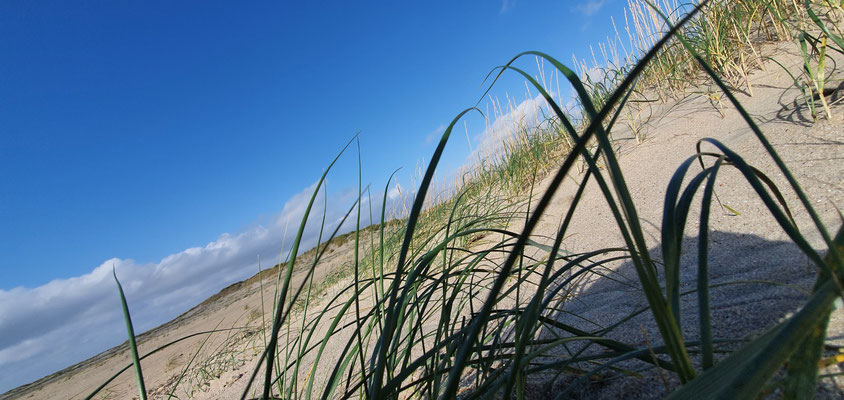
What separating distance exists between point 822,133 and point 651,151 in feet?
3.47

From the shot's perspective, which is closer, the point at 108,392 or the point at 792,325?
the point at 792,325

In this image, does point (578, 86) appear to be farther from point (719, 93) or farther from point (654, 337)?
point (719, 93)

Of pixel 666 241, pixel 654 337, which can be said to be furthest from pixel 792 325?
pixel 654 337

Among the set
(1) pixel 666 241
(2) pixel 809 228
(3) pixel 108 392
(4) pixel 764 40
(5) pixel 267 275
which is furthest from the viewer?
(5) pixel 267 275

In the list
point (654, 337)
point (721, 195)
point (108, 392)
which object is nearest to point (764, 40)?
point (721, 195)

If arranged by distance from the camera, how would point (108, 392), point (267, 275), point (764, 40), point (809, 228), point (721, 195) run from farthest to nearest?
point (267, 275) → point (108, 392) → point (764, 40) → point (721, 195) → point (809, 228)

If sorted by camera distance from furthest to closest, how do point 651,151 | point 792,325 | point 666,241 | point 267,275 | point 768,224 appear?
1. point 267,275
2. point 651,151
3. point 768,224
4. point 666,241
5. point 792,325

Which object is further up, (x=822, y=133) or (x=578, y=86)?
(x=578, y=86)

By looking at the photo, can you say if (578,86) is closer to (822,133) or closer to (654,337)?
(654,337)

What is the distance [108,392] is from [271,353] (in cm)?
502

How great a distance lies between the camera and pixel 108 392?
13.5 feet

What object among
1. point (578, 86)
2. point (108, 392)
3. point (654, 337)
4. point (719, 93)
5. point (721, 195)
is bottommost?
point (108, 392)

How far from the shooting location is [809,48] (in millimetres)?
2674

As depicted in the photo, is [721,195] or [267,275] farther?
[267,275]
